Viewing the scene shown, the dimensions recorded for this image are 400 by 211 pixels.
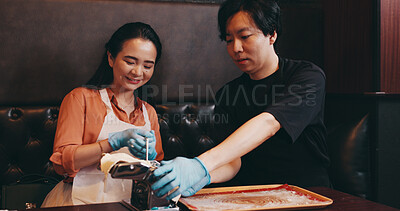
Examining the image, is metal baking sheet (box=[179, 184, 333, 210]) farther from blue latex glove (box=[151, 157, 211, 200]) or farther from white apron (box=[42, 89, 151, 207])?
white apron (box=[42, 89, 151, 207])

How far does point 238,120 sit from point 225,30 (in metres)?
0.43

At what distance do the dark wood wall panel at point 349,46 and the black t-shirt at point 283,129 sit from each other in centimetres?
57

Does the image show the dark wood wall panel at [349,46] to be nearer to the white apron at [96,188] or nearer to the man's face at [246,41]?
the man's face at [246,41]

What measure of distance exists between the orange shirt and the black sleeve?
78cm

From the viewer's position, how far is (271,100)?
5.68 ft

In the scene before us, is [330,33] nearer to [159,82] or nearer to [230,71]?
[230,71]

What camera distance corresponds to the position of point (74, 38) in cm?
222

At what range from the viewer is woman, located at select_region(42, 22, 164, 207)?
5.66ft

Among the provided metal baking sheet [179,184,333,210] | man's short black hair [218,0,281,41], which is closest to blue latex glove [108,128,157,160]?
metal baking sheet [179,184,333,210]

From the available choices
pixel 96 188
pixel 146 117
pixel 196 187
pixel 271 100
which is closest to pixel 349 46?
pixel 271 100

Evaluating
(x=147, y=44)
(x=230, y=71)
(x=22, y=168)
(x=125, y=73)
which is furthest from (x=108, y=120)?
(x=230, y=71)

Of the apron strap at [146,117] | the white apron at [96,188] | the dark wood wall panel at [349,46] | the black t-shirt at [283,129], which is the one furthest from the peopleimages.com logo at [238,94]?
the dark wood wall panel at [349,46]

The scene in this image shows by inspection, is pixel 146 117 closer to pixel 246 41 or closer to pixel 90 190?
pixel 90 190

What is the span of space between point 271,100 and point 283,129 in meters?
0.19
